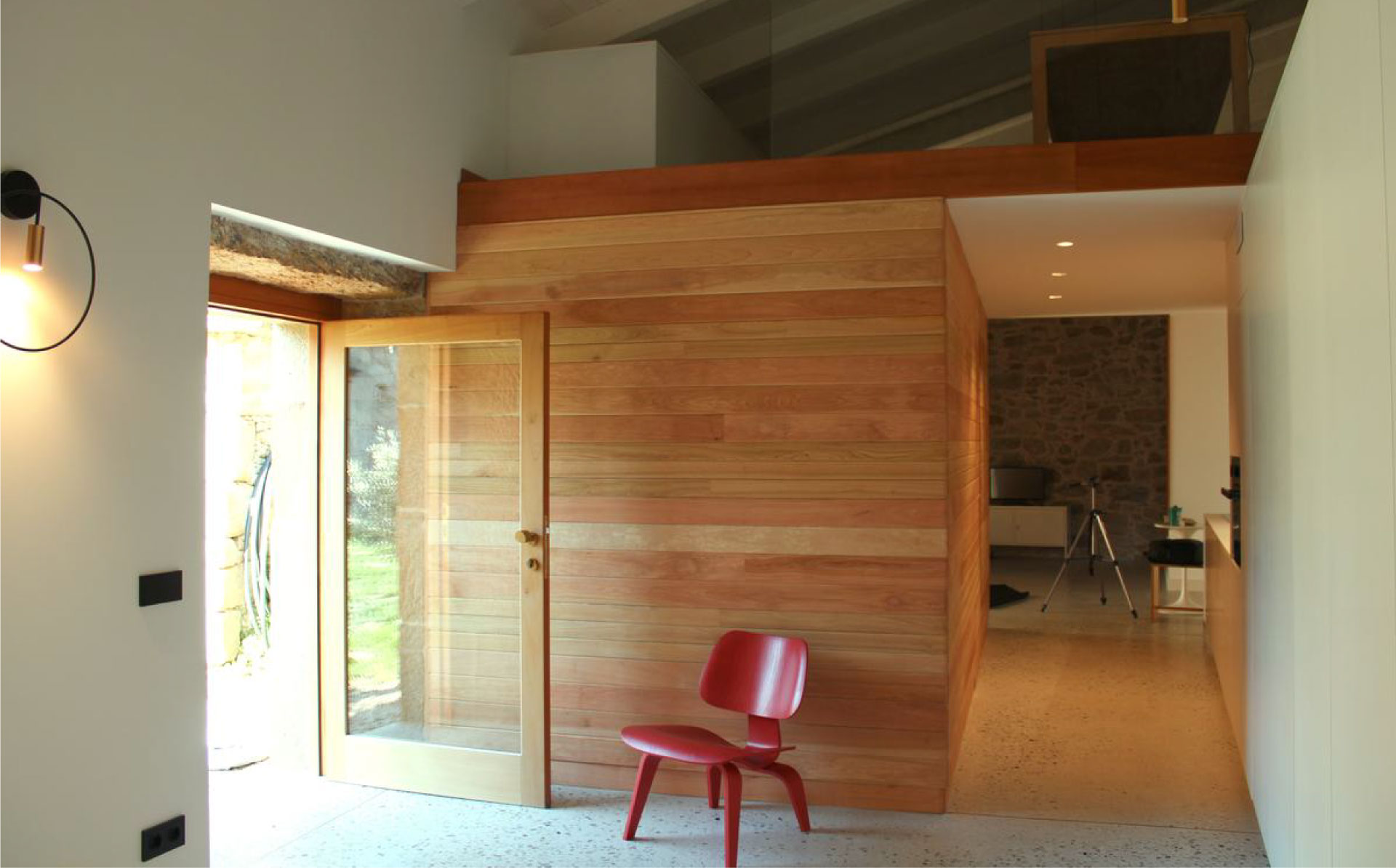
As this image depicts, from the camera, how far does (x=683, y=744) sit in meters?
4.01

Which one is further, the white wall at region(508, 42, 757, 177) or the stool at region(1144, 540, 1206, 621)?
the stool at region(1144, 540, 1206, 621)

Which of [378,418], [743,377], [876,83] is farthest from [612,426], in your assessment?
[876,83]

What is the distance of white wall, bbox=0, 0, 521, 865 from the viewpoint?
9.30 ft

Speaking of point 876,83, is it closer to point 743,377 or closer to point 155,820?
point 743,377

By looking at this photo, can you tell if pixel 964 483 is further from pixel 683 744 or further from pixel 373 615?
pixel 373 615

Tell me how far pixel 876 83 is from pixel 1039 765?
4021 millimetres

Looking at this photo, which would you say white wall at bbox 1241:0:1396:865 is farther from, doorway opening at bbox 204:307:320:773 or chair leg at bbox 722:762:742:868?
doorway opening at bbox 204:307:320:773

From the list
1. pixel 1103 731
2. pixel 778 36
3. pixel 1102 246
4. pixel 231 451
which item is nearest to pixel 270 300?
pixel 231 451

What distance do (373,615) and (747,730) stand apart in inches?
67.3

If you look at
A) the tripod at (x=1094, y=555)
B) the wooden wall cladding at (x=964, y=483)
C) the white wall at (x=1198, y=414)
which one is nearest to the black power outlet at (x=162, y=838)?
the wooden wall cladding at (x=964, y=483)

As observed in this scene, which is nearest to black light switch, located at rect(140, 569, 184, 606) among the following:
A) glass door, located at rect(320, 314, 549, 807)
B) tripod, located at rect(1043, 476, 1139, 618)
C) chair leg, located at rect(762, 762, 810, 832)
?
glass door, located at rect(320, 314, 549, 807)

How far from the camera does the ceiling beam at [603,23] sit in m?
5.72

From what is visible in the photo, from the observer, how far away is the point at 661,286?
15.4 feet

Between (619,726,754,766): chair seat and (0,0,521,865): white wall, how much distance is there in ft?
4.89
